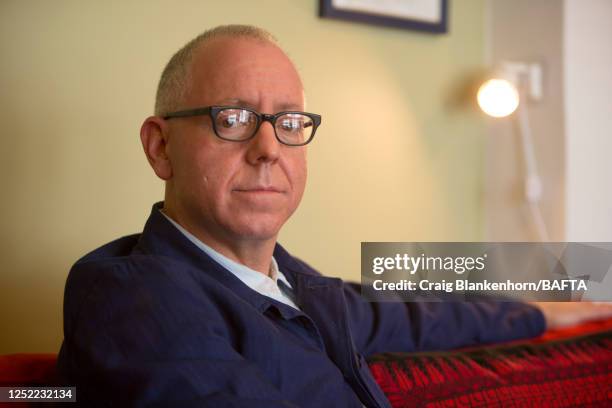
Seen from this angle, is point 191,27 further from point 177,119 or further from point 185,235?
point 185,235

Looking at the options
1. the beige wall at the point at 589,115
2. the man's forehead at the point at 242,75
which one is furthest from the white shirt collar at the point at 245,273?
the beige wall at the point at 589,115

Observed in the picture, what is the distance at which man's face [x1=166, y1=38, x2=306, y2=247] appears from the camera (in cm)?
93

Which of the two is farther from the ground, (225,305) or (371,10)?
(371,10)

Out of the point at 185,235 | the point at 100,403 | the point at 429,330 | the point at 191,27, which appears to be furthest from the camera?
the point at 191,27

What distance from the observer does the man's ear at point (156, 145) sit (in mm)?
997

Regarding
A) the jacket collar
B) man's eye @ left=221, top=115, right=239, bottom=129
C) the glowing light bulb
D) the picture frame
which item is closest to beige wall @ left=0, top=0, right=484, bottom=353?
the picture frame

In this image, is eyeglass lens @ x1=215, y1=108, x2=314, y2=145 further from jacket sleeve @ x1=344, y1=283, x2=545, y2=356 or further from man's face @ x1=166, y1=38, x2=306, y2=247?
jacket sleeve @ x1=344, y1=283, x2=545, y2=356

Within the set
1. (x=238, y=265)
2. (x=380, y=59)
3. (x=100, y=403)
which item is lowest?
(x=100, y=403)

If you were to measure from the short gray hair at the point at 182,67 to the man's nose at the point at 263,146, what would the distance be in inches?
5.8

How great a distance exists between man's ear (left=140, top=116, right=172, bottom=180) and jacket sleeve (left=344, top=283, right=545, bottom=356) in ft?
1.68

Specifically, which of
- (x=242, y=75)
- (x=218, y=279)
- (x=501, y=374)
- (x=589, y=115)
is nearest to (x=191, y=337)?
(x=218, y=279)

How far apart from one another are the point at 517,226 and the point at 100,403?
1.42m

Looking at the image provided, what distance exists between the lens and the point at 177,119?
959 millimetres

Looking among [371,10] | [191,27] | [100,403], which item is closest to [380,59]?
[371,10]
